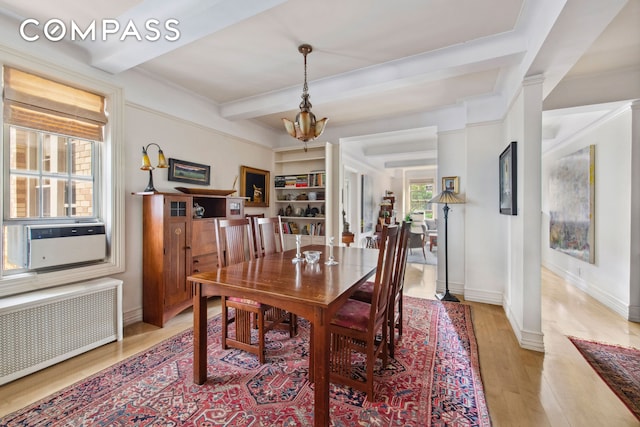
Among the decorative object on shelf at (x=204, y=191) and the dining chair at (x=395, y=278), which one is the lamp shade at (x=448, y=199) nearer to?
Answer: the dining chair at (x=395, y=278)

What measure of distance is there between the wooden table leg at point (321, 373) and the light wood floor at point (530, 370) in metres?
0.95

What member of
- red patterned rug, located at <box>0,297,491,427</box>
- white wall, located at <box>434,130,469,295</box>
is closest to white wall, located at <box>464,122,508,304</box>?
white wall, located at <box>434,130,469,295</box>

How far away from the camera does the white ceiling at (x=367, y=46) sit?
6.25ft

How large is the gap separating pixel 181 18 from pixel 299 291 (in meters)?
2.08

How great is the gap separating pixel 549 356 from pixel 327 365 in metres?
1.98

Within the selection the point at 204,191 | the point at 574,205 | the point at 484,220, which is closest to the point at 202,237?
the point at 204,191

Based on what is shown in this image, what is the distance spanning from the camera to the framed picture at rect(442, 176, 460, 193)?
147 inches

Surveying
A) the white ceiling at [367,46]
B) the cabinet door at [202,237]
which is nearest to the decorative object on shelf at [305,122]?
the white ceiling at [367,46]

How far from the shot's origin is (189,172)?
3.49 meters

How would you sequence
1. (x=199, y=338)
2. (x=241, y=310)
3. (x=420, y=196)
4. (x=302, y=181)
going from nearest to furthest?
(x=199, y=338) < (x=241, y=310) < (x=302, y=181) < (x=420, y=196)

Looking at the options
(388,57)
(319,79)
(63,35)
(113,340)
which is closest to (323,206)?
(319,79)

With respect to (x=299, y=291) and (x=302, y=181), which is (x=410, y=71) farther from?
(x=302, y=181)

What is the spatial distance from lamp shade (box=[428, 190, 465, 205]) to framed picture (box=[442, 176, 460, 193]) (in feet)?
0.40

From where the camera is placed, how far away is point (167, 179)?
3.27 m
